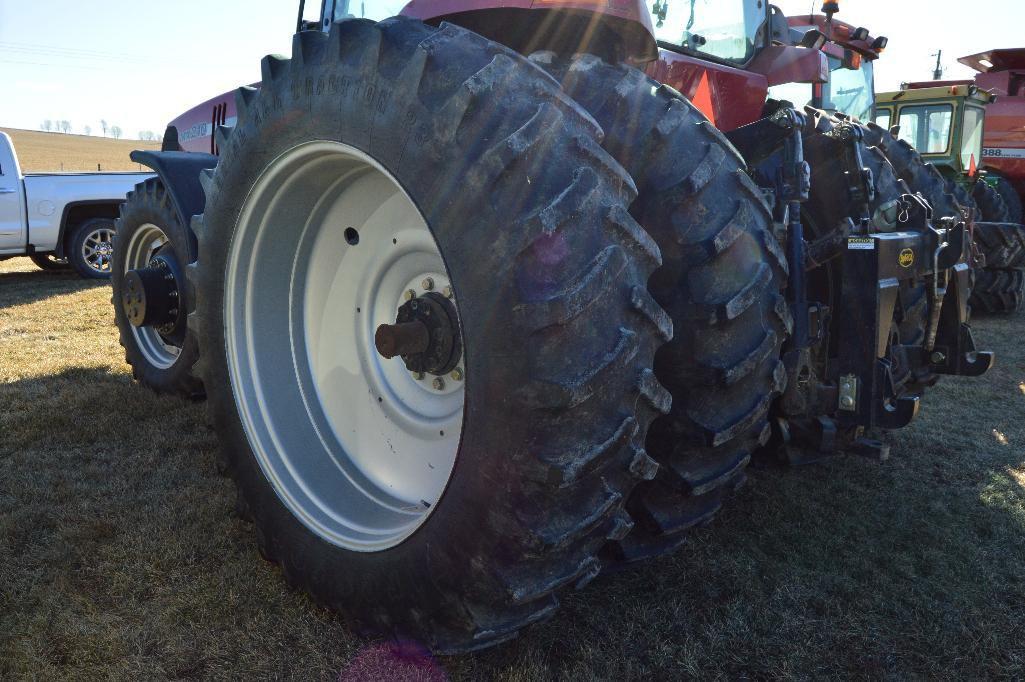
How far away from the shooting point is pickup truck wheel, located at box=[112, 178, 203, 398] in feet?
12.7

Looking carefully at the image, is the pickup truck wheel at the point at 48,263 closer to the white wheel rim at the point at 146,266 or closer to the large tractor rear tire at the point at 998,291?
the white wheel rim at the point at 146,266

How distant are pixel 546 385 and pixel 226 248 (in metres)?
1.26

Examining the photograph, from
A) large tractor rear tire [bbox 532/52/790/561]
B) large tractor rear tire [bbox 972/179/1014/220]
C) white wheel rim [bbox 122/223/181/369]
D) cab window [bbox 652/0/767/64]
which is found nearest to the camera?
large tractor rear tire [bbox 532/52/790/561]

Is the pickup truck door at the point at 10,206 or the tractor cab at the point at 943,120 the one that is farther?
the tractor cab at the point at 943,120

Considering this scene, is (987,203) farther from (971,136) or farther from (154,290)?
(154,290)

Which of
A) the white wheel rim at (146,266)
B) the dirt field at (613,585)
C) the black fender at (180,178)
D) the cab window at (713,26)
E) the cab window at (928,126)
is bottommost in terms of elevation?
the dirt field at (613,585)

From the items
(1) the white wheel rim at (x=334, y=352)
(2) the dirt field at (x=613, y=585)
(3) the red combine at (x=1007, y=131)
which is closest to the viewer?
(2) the dirt field at (x=613, y=585)

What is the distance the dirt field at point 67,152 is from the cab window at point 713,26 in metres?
36.1

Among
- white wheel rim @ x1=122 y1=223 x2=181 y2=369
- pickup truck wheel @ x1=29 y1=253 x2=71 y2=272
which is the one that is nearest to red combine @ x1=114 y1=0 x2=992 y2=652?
white wheel rim @ x1=122 y1=223 x2=181 y2=369

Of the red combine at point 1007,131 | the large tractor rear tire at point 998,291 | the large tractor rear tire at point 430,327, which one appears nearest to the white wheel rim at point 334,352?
the large tractor rear tire at point 430,327

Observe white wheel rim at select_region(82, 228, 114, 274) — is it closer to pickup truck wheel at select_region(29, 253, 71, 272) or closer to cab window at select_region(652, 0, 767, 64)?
pickup truck wheel at select_region(29, 253, 71, 272)

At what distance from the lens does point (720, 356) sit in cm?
194

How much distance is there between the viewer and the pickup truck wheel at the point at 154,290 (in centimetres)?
388

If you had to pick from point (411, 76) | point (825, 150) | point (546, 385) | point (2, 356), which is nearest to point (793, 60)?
point (825, 150)
